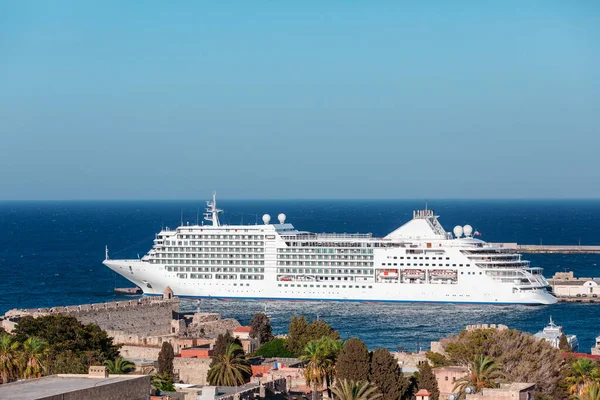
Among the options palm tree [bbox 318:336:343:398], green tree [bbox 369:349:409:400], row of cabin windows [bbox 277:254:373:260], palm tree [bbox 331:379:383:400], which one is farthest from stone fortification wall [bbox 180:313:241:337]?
row of cabin windows [bbox 277:254:373:260]

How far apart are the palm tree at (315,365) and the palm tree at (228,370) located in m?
2.10

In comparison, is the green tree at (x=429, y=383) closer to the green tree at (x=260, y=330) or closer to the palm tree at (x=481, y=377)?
the palm tree at (x=481, y=377)

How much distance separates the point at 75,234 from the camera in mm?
182625

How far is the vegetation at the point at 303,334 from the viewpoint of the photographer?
49531mm

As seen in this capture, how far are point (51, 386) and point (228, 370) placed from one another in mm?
16062

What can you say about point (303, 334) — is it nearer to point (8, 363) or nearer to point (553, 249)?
point (8, 363)

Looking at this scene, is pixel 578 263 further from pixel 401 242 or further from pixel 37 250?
pixel 37 250

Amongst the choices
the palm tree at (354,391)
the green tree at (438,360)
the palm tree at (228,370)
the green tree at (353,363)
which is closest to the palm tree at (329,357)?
the green tree at (353,363)

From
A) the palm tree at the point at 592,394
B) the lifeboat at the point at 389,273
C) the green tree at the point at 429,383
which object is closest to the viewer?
the palm tree at the point at 592,394

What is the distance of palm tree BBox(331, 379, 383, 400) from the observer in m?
33.8

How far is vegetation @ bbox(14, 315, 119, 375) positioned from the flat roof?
13.9 metres

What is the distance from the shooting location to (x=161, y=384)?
36.1 meters

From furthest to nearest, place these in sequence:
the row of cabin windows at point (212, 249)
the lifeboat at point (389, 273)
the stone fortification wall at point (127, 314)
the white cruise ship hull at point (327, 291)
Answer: the row of cabin windows at point (212, 249)
the lifeboat at point (389, 273)
the white cruise ship hull at point (327, 291)
the stone fortification wall at point (127, 314)

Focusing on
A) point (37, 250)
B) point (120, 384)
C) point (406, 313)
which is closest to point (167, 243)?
point (406, 313)
